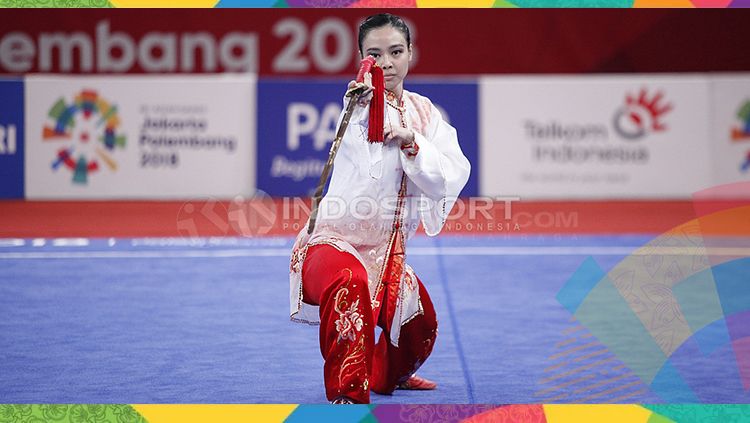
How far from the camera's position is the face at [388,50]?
411 centimetres

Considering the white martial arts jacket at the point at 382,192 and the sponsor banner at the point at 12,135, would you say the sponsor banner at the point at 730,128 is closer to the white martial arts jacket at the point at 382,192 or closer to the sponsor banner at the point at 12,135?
the sponsor banner at the point at 12,135

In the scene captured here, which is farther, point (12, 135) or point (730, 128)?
point (730, 128)

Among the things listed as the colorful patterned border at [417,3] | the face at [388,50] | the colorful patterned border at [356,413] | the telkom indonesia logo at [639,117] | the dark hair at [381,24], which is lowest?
the colorful patterned border at [356,413]

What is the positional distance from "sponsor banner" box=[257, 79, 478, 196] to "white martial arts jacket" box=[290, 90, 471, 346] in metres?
7.34

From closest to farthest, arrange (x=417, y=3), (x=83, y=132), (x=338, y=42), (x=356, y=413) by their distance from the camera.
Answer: (x=356, y=413) < (x=417, y=3) < (x=83, y=132) < (x=338, y=42)

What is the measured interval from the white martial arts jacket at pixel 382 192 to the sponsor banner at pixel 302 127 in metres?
7.34

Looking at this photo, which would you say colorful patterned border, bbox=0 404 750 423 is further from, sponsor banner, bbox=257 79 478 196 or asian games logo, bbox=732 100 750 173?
asian games logo, bbox=732 100 750 173

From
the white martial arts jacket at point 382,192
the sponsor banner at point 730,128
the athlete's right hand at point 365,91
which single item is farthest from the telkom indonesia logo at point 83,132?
the athlete's right hand at point 365,91

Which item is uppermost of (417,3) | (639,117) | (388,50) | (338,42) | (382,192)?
(338,42)

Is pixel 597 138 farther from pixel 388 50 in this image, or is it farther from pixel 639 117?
pixel 388 50

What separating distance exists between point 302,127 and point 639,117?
3353 millimetres

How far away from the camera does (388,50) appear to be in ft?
13.5

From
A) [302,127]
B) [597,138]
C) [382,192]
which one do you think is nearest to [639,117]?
[597,138]

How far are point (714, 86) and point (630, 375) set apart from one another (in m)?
7.24
